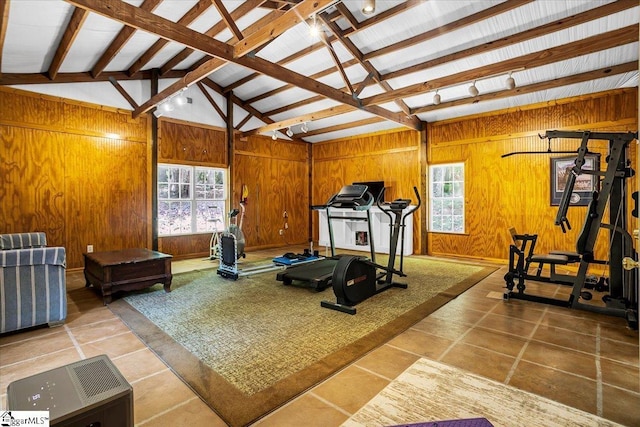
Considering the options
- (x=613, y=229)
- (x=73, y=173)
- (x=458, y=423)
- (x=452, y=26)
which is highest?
(x=452, y=26)

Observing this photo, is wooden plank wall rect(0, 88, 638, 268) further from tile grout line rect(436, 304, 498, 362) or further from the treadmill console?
tile grout line rect(436, 304, 498, 362)

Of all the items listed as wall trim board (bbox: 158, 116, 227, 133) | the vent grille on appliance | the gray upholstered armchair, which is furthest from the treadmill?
wall trim board (bbox: 158, 116, 227, 133)

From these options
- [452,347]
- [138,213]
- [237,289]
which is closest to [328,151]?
[138,213]

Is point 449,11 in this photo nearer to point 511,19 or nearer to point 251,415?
point 511,19

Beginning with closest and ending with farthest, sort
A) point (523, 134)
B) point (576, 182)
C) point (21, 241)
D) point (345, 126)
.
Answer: point (21, 241)
point (576, 182)
point (523, 134)
point (345, 126)

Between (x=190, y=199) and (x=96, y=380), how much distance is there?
260 inches

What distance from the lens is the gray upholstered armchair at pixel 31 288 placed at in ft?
Result: 9.75

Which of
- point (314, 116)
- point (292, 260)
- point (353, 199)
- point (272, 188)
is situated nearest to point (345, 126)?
point (314, 116)

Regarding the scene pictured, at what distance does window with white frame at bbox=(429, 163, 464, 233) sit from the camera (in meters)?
7.21

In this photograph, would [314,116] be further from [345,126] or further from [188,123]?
[188,123]

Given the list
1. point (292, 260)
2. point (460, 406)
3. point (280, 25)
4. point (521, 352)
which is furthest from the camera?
point (292, 260)

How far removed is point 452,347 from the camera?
273 cm

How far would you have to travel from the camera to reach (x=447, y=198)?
741cm

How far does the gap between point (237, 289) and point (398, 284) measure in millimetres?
2281
